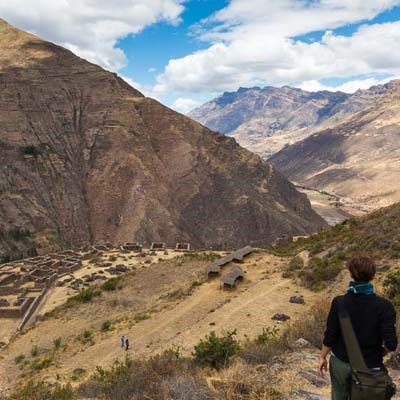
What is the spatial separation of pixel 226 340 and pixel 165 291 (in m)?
18.3

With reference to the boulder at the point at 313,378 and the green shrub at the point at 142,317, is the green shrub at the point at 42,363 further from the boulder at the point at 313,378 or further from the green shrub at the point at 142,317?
the boulder at the point at 313,378

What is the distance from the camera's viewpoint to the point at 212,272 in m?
28.6

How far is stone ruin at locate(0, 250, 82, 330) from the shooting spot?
3862 centimetres

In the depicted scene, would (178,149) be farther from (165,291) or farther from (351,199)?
(351,199)

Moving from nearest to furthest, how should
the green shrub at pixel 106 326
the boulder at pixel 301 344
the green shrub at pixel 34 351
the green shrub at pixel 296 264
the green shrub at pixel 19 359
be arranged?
the boulder at pixel 301 344 → the green shrub at pixel 19 359 → the green shrub at pixel 34 351 → the green shrub at pixel 106 326 → the green shrub at pixel 296 264

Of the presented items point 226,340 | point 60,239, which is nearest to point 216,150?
point 60,239

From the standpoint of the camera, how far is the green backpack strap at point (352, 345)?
531 centimetres

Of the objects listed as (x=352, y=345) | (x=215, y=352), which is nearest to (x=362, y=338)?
(x=352, y=345)

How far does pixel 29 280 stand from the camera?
48.4 meters

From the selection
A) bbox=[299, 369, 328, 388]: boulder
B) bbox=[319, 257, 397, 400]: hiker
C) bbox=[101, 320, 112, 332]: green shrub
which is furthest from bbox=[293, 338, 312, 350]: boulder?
bbox=[101, 320, 112, 332]: green shrub

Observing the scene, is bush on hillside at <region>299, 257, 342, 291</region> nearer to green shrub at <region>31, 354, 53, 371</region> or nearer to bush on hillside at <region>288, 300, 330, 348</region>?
bush on hillside at <region>288, 300, 330, 348</region>

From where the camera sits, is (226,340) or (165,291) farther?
(165,291)

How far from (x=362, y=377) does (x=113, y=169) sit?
3648 inches

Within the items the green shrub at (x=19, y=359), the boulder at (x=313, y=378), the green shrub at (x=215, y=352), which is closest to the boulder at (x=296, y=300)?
the green shrub at (x=215, y=352)
